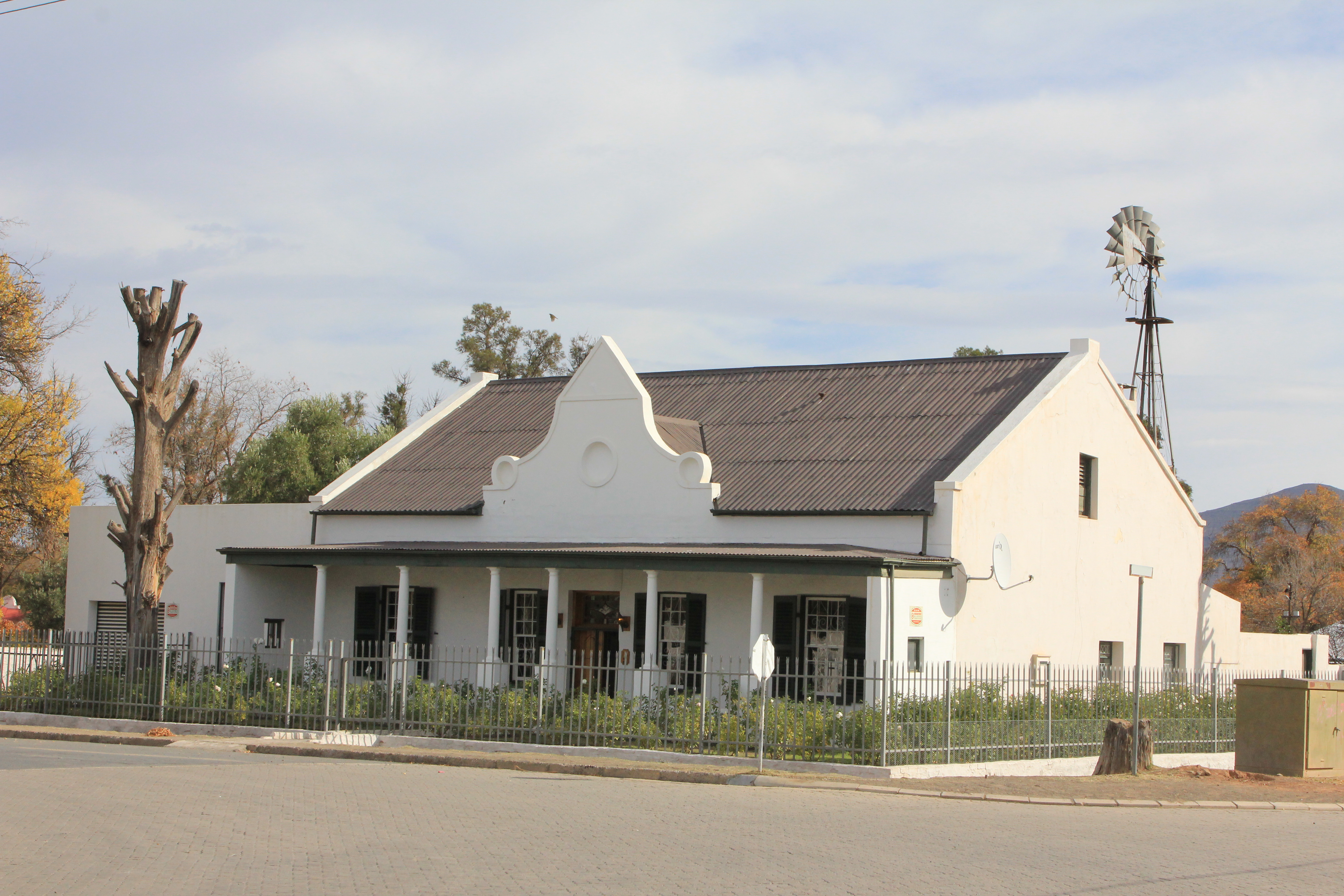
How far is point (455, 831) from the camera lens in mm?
11477

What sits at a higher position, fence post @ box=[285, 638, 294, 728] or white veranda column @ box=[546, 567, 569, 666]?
white veranda column @ box=[546, 567, 569, 666]

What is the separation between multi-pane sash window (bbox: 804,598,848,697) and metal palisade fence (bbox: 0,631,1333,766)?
72mm

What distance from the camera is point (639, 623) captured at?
929 inches

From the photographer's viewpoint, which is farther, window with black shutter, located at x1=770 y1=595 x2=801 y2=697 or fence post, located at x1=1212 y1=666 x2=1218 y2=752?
fence post, located at x1=1212 y1=666 x2=1218 y2=752

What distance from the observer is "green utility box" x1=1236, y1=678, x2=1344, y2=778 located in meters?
18.8

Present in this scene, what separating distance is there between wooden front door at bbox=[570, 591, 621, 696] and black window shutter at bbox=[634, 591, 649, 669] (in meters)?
0.31

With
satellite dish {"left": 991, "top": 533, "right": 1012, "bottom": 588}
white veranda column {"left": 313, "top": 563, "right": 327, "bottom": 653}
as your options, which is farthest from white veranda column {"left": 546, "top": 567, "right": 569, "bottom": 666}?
satellite dish {"left": 991, "top": 533, "right": 1012, "bottom": 588}

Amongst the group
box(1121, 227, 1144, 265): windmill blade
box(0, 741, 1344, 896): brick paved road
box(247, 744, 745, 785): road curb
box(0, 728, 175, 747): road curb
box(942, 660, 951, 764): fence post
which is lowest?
box(0, 728, 175, 747): road curb

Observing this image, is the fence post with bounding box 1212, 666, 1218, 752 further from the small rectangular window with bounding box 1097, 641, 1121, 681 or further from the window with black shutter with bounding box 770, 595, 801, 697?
the window with black shutter with bounding box 770, 595, 801, 697

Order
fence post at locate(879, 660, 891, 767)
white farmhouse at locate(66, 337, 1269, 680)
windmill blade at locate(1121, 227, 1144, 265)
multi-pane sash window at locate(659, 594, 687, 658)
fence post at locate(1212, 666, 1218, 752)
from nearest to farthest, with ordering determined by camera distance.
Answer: fence post at locate(879, 660, 891, 767) < white farmhouse at locate(66, 337, 1269, 680) < fence post at locate(1212, 666, 1218, 752) < multi-pane sash window at locate(659, 594, 687, 658) < windmill blade at locate(1121, 227, 1144, 265)

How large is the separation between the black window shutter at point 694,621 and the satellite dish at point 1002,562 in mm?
4719

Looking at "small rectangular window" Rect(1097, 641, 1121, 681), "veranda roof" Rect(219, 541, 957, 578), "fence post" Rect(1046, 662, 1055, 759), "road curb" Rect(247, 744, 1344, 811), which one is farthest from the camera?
"small rectangular window" Rect(1097, 641, 1121, 681)

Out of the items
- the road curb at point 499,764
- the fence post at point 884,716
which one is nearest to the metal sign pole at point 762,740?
the road curb at point 499,764

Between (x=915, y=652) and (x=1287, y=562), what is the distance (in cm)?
3723
